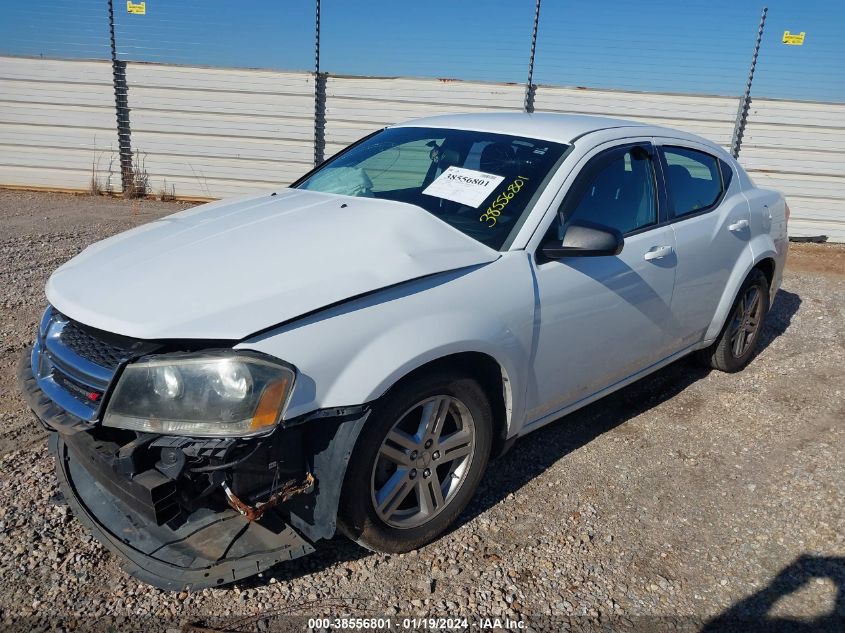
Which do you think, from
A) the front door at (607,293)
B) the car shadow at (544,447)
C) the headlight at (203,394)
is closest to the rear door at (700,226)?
the front door at (607,293)

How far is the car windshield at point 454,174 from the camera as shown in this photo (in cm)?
284

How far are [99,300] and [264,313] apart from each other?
0.64m

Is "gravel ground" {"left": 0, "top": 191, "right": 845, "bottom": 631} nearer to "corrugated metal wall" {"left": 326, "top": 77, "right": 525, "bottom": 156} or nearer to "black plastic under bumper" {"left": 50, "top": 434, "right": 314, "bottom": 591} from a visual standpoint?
"black plastic under bumper" {"left": 50, "top": 434, "right": 314, "bottom": 591}

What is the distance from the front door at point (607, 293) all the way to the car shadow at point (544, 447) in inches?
15.8

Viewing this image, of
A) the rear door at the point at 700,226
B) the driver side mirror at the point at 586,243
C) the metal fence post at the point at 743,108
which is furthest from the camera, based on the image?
the metal fence post at the point at 743,108

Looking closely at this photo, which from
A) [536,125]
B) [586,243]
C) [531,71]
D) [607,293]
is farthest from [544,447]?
[531,71]

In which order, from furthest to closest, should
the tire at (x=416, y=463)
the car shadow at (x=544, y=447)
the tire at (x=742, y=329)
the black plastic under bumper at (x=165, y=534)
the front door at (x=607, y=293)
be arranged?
the tire at (x=742, y=329) → the front door at (x=607, y=293) → the car shadow at (x=544, y=447) → the tire at (x=416, y=463) → the black plastic under bumper at (x=165, y=534)

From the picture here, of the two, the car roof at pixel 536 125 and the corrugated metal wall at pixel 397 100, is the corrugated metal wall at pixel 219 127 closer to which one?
the corrugated metal wall at pixel 397 100

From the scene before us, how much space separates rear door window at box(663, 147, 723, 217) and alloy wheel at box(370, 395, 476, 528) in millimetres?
1892

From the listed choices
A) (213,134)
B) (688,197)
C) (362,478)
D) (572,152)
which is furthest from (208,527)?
(213,134)

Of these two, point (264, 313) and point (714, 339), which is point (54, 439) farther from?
point (714, 339)

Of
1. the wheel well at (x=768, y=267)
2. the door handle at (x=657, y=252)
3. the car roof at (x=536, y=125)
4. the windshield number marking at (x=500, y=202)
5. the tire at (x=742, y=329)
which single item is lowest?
the tire at (x=742, y=329)

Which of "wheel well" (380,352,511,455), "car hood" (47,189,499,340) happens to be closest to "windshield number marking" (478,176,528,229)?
"car hood" (47,189,499,340)

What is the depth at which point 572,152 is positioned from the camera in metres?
3.03
